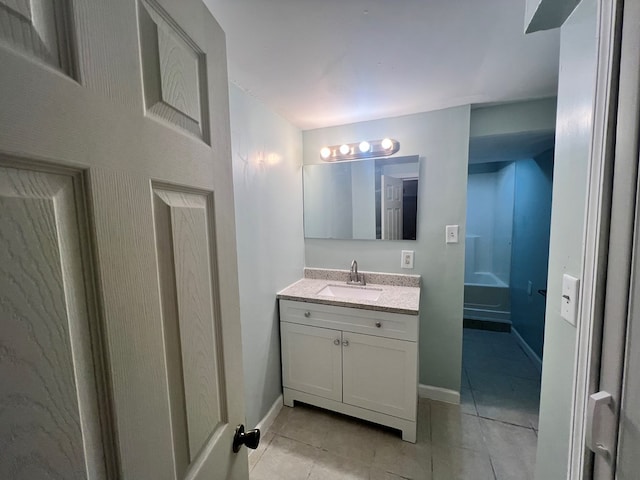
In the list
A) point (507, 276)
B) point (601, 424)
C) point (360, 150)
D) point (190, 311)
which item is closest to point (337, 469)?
point (601, 424)

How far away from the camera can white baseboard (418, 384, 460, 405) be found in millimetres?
1879

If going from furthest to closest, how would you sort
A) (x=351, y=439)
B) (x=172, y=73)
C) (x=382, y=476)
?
1. (x=351, y=439)
2. (x=382, y=476)
3. (x=172, y=73)

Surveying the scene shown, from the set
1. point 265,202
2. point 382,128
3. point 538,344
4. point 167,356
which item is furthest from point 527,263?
point 167,356

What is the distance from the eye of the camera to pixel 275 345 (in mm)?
1825

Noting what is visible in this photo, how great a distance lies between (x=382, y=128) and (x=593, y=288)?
169 centimetres

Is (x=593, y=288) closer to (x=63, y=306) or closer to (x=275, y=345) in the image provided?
(x=63, y=306)

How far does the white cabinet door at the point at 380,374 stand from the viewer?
152 cm

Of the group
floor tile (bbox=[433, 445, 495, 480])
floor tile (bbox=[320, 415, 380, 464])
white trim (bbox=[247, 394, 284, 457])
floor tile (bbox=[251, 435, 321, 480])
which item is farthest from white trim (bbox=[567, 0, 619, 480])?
white trim (bbox=[247, 394, 284, 457])

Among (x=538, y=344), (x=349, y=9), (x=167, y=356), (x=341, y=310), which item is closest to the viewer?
(x=167, y=356)

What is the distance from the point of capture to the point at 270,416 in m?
1.71

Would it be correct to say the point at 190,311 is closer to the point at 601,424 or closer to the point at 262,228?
the point at 601,424

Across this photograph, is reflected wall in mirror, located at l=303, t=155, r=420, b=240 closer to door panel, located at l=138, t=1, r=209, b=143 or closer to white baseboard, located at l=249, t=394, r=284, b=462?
white baseboard, located at l=249, t=394, r=284, b=462

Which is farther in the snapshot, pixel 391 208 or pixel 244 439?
pixel 391 208

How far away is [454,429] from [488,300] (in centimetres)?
206
